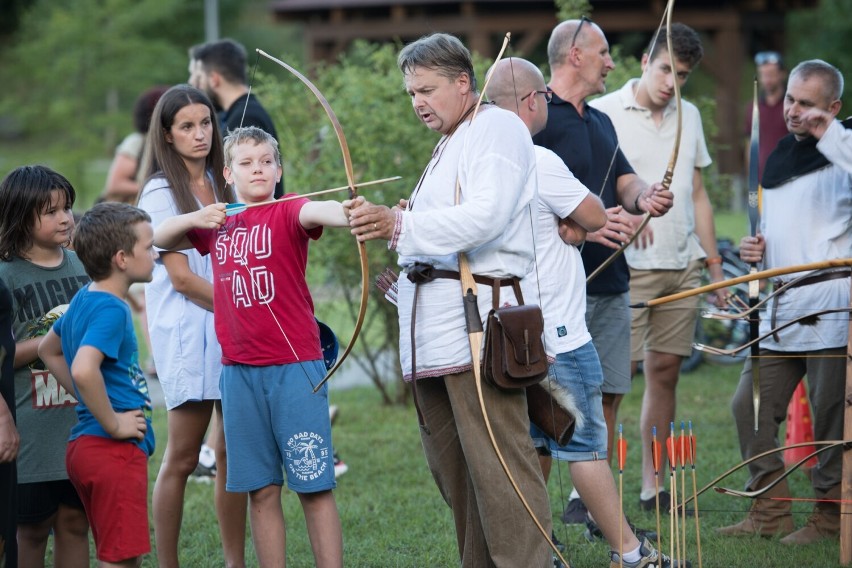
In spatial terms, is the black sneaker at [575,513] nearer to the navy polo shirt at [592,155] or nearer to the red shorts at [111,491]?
the navy polo shirt at [592,155]

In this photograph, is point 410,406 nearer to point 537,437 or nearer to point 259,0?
point 537,437

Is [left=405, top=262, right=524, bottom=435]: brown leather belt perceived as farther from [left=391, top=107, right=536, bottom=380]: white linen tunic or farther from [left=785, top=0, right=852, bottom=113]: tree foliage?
[left=785, top=0, right=852, bottom=113]: tree foliage

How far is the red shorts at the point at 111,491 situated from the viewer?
339 cm

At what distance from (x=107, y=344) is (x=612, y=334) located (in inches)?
87.9

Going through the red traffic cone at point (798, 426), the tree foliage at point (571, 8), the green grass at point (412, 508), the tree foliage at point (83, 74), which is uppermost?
the tree foliage at point (83, 74)

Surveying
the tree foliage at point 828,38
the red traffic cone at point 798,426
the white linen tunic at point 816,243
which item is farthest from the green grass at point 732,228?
the tree foliage at point 828,38

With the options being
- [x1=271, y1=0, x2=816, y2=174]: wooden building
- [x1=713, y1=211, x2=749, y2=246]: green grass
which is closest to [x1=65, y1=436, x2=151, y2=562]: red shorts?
[x1=713, y1=211, x2=749, y2=246]: green grass

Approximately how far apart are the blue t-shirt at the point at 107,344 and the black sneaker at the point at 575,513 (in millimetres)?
2120

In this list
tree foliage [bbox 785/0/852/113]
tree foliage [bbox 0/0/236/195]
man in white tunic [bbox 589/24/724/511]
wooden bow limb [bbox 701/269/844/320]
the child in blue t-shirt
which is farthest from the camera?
tree foliage [bbox 785/0/852/113]

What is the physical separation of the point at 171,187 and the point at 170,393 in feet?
2.40

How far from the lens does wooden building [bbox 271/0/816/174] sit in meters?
21.5

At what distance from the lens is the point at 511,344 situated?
3.35 metres

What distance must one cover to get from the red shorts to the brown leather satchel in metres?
1.11

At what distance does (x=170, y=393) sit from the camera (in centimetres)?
405
